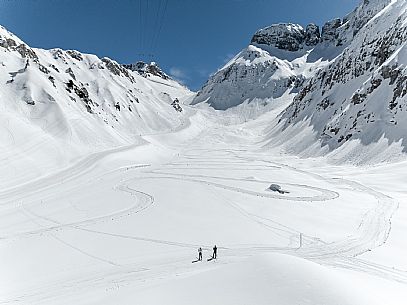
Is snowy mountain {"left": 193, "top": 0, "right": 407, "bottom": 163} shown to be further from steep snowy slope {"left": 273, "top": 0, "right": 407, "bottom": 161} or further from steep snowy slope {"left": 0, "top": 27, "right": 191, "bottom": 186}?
steep snowy slope {"left": 0, "top": 27, "right": 191, "bottom": 186}

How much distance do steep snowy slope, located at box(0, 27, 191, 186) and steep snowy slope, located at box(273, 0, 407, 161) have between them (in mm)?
51462

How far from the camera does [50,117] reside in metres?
74.8

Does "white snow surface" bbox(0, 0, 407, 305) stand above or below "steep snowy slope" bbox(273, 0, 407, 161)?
below

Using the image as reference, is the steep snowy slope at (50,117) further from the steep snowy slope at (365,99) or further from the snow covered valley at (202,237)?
the steep snowy slope at (365,99)

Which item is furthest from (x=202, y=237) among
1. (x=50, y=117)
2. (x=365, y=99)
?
(x=365, y=99)

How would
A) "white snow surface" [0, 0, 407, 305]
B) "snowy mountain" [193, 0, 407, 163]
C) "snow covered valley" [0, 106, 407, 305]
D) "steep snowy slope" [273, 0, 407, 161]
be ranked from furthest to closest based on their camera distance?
"snowy mountain" [193, 0, 407, 163] < "steep snowy slope" [273, 0, 407, 161] < "white snow surface" [0, 0, 407, 305] < "snow covered valley" [0, 106, 407, 305]

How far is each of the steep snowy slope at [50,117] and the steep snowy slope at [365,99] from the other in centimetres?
5146

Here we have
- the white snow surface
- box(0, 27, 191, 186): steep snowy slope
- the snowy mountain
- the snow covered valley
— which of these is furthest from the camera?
the snowy mountain

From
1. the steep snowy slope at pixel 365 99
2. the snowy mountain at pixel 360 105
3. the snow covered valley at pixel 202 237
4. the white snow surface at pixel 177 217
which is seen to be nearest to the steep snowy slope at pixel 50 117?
the white snow surface at pixel 177 217

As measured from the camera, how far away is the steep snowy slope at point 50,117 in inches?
2272

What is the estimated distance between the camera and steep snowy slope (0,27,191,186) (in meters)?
57.7

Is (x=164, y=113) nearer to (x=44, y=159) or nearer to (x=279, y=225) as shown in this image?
(x=44, y=159)

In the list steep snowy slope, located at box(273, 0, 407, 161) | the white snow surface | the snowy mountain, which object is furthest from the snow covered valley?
steep snowy slope, located at box(273, 0, 407, 161)

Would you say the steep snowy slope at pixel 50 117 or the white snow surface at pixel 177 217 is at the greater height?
the steep snowy slope at pixel 50 117
